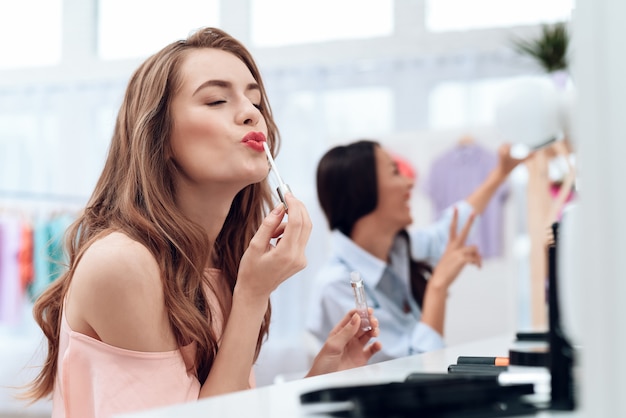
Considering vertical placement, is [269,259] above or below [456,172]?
below

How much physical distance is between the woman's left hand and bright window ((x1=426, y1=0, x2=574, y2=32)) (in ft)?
10.3

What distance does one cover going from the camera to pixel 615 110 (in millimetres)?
366

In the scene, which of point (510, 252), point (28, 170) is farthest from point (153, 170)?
point (28, 170)

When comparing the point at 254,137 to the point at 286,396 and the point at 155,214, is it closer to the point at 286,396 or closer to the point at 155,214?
the point at 155,214

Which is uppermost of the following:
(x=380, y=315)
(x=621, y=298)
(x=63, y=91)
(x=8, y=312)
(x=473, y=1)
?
(x=473, y=1)

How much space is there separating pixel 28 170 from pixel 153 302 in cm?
388

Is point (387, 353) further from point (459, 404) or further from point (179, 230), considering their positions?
point (459, 404)

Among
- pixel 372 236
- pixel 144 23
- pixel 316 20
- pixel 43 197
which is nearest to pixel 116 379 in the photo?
pixel 372 236

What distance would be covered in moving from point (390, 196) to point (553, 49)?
1.62m

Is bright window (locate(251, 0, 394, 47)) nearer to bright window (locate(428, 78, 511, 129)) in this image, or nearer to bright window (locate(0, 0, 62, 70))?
bright window (locate(428, 78, 511, 129))

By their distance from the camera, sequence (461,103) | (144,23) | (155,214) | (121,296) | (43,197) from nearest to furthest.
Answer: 1. (121,296)
2. (155,214)
3. (461,103)
4. (43,197)
5. (144,23)

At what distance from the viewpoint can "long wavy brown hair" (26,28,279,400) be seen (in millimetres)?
1174

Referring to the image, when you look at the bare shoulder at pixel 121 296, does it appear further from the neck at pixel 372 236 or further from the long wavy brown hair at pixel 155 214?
the neck at pixel 372 236

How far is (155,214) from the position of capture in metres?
1.21
